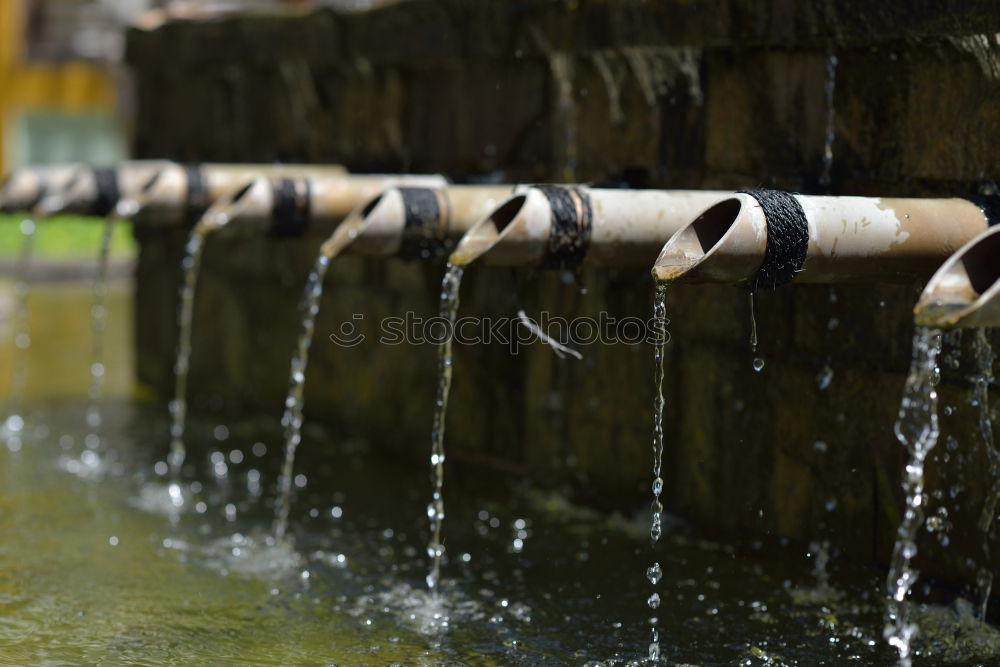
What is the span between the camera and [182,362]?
6.93m

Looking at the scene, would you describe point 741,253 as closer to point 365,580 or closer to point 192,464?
point 365,580

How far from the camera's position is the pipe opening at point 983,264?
3.29 m

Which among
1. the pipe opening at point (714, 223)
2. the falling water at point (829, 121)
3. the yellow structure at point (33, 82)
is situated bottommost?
the pipe opening at point (714, 223)

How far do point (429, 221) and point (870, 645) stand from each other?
6.16 feet

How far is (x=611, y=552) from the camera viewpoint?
16.6ft

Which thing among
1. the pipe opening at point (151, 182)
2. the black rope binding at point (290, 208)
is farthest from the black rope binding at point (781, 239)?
the pipe opening at point (151, 182)

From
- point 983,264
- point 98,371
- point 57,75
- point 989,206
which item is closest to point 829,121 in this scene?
point 989,206

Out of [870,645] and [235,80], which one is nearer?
[870,645]

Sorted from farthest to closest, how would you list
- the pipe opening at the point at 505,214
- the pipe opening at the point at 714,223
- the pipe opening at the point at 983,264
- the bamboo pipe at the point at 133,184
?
the bamboo pipe at the point at 133,184 → the pipe opening at the point at 505,214 → the pipe opening at the point at 714,223 → the pipe opening at the point at 983,264

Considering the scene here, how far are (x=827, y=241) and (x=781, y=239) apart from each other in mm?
164

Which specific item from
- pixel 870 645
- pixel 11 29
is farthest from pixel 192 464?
pixel 11 29

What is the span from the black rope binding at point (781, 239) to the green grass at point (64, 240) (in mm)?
11803

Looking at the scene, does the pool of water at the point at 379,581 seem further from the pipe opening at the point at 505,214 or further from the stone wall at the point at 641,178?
the pipe opening at the point at 505,214

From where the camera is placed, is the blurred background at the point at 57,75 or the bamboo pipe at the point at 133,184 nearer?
the bamboo pipe at the point at 133,184
